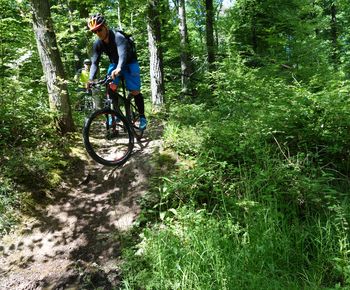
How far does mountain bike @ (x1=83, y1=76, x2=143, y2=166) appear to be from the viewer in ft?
17.3

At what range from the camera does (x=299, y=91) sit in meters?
5.18

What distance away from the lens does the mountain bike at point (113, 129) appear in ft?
17.3

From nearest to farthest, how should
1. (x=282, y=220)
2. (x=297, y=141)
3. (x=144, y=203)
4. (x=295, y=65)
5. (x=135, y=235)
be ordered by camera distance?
1. (x=282, y=220)
2. (x=135, y=235)
3. (x=144, y=203)
4. (x=297, y=141)
5. (x=295, y=65)

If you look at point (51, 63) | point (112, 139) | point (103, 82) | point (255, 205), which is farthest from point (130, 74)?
point (255, 205)

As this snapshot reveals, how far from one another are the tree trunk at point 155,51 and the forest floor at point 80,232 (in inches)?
125

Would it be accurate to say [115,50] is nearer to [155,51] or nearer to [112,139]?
[112,139]

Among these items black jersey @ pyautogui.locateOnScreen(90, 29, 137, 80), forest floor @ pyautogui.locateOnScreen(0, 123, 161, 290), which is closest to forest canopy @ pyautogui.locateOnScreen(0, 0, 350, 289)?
forest floor @ pyautogui.locateOnScreen(0, 123, 161, 290)

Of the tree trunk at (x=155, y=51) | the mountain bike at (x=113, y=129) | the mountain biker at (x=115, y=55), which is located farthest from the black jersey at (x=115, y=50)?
the tree trunk at (x=155, y=51)

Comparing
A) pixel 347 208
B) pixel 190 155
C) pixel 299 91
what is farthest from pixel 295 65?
pixel 347 208

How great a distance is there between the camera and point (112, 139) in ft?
19.5

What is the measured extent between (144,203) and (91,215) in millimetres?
823

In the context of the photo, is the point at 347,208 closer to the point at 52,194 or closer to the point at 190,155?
the point at 190,155

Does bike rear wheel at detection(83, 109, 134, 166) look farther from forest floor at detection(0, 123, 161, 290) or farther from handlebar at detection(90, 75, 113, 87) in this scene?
handlebar at detection(90, 75, 113, 87)

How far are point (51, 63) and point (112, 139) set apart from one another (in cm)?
179
